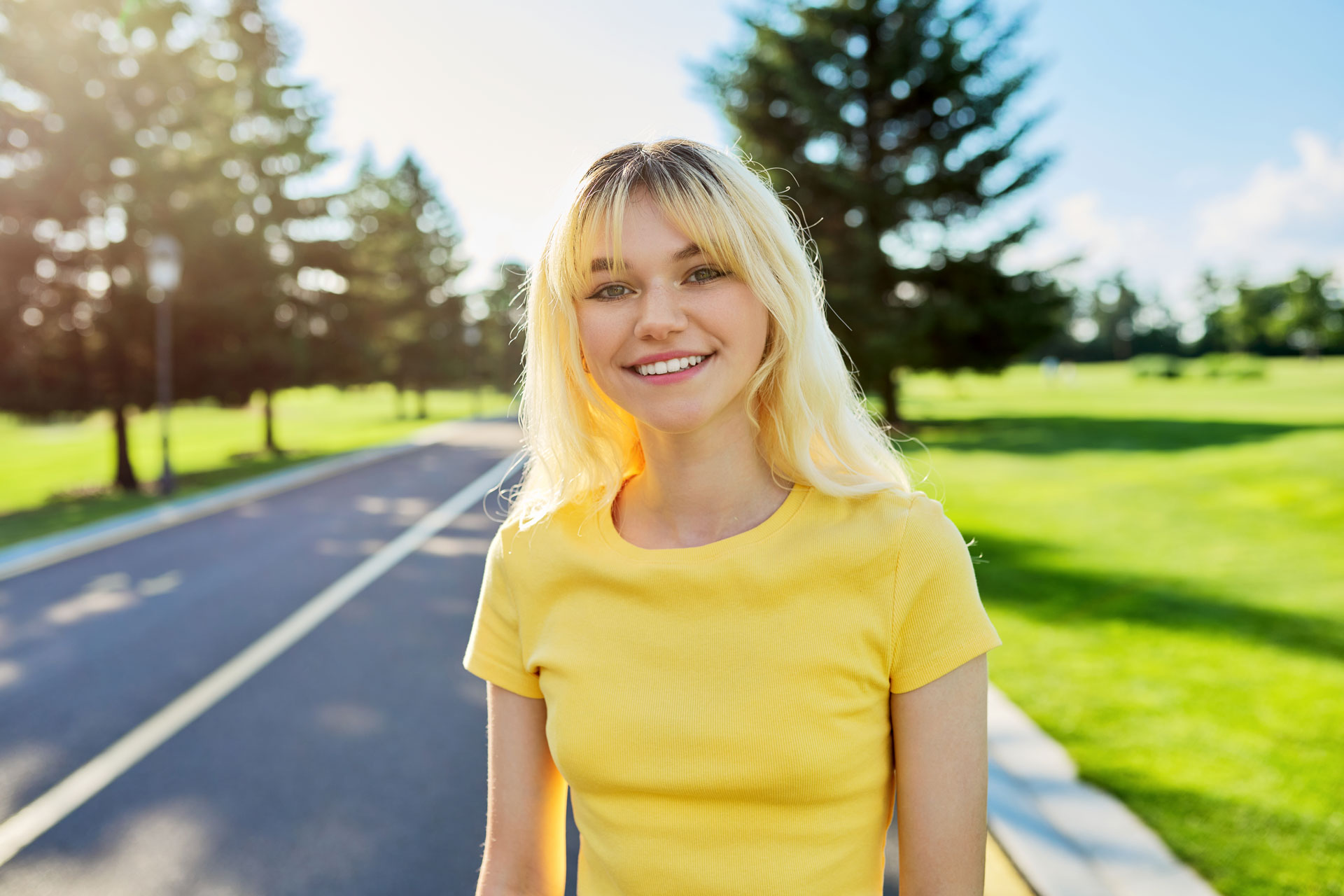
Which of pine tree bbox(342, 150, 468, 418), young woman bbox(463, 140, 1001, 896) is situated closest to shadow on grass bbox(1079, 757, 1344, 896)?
young woman bbox(463, 140, 1001, 896)

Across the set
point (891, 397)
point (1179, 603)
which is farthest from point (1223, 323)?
point (1179, 603)

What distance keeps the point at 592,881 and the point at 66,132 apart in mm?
18241

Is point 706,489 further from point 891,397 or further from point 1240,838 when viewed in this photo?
point 891,397

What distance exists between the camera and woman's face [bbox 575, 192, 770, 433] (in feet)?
5.31

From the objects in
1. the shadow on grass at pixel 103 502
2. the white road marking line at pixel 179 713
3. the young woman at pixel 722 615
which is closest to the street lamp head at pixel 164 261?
the shadow on grass at pixel 103 502

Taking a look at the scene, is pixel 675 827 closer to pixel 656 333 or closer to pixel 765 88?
pixel 656 333

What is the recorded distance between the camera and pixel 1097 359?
3871 inches

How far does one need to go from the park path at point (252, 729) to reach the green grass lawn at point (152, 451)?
5.21 m

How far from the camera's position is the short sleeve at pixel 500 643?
5.80 feet

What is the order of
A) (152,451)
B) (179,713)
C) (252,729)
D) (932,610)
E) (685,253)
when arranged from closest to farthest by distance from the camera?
(932,610) < (685,253) < (252,729) < (179,713) < (152,451)

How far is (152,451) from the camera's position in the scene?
27812 millimetres

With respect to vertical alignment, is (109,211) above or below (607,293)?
above

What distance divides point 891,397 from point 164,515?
63.7 ft

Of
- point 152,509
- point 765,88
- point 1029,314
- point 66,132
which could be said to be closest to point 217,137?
point 66,132
